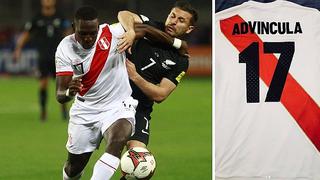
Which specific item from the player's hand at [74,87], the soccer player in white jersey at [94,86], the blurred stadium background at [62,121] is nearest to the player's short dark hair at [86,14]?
the soccer player in white jersey at [94,86]

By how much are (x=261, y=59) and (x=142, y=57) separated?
1275 mm

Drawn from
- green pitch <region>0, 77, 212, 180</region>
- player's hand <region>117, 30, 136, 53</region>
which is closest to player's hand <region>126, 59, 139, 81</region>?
player's hand <region>117, 30, 136, 53</region>

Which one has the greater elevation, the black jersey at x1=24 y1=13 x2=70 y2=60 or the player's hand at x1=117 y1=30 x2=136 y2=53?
the player's hand at x1=117 y1=30 x2=136 y2=53

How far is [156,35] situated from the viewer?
8.74 metres

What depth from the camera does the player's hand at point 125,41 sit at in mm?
8227

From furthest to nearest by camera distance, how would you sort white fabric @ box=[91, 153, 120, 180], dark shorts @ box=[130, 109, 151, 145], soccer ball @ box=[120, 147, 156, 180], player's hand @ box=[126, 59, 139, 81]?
dark shorts @ box=[130, 109, 151, 145], player's hand @ box=[126, 59, 139, 81], soccer ball @ box=[120, 147, 156, 180], white fabric @ box=[91, 153, 120, 180]

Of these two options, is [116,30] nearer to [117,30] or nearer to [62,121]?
[117,30]

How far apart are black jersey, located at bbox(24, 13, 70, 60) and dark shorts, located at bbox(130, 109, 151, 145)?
977 cm

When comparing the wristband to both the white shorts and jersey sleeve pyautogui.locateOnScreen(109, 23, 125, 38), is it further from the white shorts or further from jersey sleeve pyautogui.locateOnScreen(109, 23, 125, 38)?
the white shorts

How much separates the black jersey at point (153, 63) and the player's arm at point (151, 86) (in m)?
0.10

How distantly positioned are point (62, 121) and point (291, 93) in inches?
381

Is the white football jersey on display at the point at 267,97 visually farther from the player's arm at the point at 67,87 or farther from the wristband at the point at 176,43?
the player's arm at the point at 67,87

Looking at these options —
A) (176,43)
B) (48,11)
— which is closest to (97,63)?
(176,43)

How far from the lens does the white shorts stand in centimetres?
831
